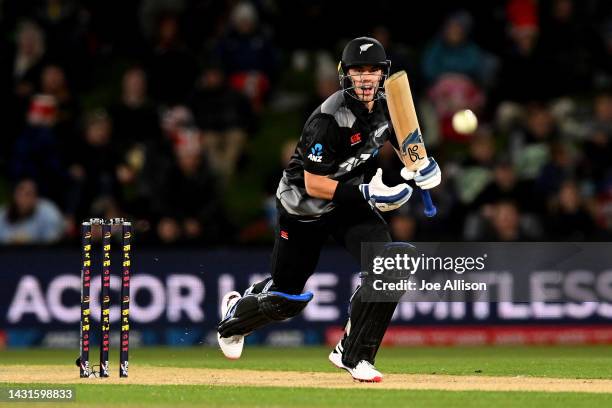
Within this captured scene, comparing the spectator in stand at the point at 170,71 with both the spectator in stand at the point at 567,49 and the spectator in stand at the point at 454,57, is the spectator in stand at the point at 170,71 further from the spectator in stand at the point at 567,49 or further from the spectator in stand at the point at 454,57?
the spectator in stand at the point at 567,49

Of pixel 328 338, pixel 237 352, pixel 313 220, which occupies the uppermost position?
pixel 313 220

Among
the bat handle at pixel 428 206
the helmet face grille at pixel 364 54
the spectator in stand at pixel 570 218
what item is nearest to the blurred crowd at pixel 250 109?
the spectator in stand at pixel 570 218

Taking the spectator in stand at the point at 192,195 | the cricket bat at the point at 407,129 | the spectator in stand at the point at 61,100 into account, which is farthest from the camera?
the spectator in stand at the point at 61,100

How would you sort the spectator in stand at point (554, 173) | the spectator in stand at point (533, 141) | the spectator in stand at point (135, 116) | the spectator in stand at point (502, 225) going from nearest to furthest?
the spectator in stand at point (502, 225)
the spectator in stand at point (554, 173)
the spectator in stand at point (533, 141)
the spectator in stand at point (135, 116)

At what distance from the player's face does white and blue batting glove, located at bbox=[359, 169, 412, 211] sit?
57cm

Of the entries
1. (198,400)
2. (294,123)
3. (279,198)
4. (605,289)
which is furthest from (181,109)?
(198,400)

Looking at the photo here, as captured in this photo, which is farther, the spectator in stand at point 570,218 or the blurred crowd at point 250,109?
the blurred crowd at point 250,109

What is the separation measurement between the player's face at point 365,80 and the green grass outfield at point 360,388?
1.95 meters

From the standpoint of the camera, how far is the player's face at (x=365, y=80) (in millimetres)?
10055

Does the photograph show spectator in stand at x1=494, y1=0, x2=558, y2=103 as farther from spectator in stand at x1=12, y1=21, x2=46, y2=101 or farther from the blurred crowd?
spectator in stand at x1=12, y1=21, x2=46, y2=101

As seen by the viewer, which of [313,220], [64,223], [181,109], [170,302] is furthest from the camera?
[181,109]

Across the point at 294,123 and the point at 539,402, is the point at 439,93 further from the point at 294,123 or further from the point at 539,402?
the point at 539,402

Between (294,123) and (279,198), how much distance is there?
8.23 meters

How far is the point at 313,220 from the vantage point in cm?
1034
